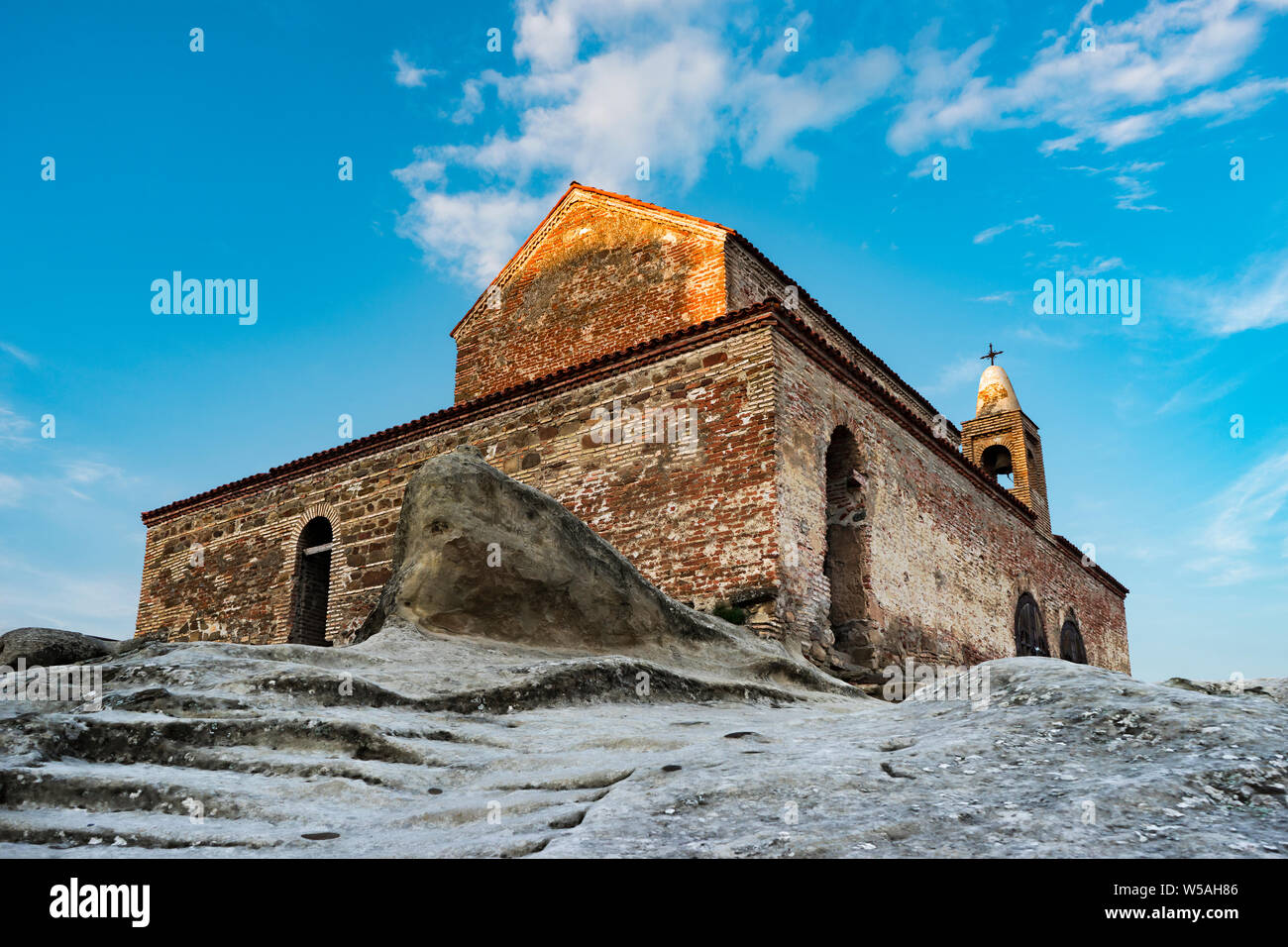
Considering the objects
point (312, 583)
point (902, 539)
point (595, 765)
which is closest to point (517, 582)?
point (595, 765)

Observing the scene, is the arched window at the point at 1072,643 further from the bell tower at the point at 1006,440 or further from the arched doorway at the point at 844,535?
the arched doorway at the point at 844,535

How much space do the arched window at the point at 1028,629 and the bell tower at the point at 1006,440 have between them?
4.36 meters

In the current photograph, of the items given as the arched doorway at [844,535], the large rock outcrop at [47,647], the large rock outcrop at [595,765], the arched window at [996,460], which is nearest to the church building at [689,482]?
the arched doorway at [844,535]

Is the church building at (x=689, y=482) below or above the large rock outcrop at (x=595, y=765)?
above

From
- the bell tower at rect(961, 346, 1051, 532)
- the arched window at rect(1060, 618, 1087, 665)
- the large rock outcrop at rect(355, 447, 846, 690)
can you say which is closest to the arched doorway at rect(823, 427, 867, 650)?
the large rock outcrop at rect(355, 447, 846, 690)

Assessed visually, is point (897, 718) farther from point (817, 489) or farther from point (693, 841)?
point (817, 489)

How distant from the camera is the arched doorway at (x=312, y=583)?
14281mm

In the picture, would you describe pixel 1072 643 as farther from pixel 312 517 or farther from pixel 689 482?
pixel 312 517

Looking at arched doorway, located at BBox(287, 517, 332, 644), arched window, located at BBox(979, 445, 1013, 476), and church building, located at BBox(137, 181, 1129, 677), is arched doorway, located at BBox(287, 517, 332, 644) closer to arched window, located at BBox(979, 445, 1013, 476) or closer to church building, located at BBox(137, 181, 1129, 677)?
church building, located at BBox(137, 181, 1129, 677)

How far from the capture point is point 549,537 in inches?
236

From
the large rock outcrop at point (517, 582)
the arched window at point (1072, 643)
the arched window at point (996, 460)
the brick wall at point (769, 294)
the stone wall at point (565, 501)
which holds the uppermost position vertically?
the brick wall at point (769, 294)

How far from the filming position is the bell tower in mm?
20609

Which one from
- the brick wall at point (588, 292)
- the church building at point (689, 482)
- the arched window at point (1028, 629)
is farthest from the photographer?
the arched window at point (1028, 629)
